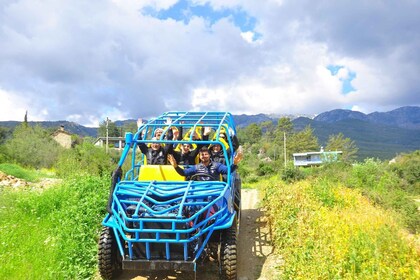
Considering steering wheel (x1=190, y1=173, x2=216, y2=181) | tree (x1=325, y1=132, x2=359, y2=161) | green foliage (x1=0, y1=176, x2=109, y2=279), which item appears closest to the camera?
green foliage (x1=0, y1=176, x2=109, y2=279)

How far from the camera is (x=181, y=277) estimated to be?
19.2ft

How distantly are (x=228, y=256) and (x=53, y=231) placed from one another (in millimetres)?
3584

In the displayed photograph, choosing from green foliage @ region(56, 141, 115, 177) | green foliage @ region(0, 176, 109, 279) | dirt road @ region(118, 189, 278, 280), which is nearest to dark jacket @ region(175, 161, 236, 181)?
dirt road @ region(118, 189, 278, 280)

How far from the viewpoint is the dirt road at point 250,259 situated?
590 centimetres

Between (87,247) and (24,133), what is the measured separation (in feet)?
127

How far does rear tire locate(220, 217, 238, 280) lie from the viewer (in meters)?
5.32

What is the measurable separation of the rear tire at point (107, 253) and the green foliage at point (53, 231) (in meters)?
0.50

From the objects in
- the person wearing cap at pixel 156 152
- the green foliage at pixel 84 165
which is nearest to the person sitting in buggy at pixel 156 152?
the person wearing cap at pixel 156 152

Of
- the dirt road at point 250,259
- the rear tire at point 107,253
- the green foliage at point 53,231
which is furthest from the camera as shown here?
the dirt road at point 250,259

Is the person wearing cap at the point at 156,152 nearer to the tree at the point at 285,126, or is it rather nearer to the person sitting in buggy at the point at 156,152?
the person sitting in buggy at the point at 156,152

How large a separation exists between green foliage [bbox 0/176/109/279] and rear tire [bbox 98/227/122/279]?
50cm

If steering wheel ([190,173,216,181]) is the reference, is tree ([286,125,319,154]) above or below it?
above

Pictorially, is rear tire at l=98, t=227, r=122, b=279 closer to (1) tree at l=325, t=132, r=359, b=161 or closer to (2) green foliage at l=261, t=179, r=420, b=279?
(2) green foliage at l=261, t=179, r=420, b=279

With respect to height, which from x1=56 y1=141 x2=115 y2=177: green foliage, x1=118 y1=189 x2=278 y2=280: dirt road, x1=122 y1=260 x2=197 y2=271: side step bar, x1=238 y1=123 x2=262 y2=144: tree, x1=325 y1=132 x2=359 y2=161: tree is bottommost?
x1=118 y1=189 x2=278 y2=280: dirt road
